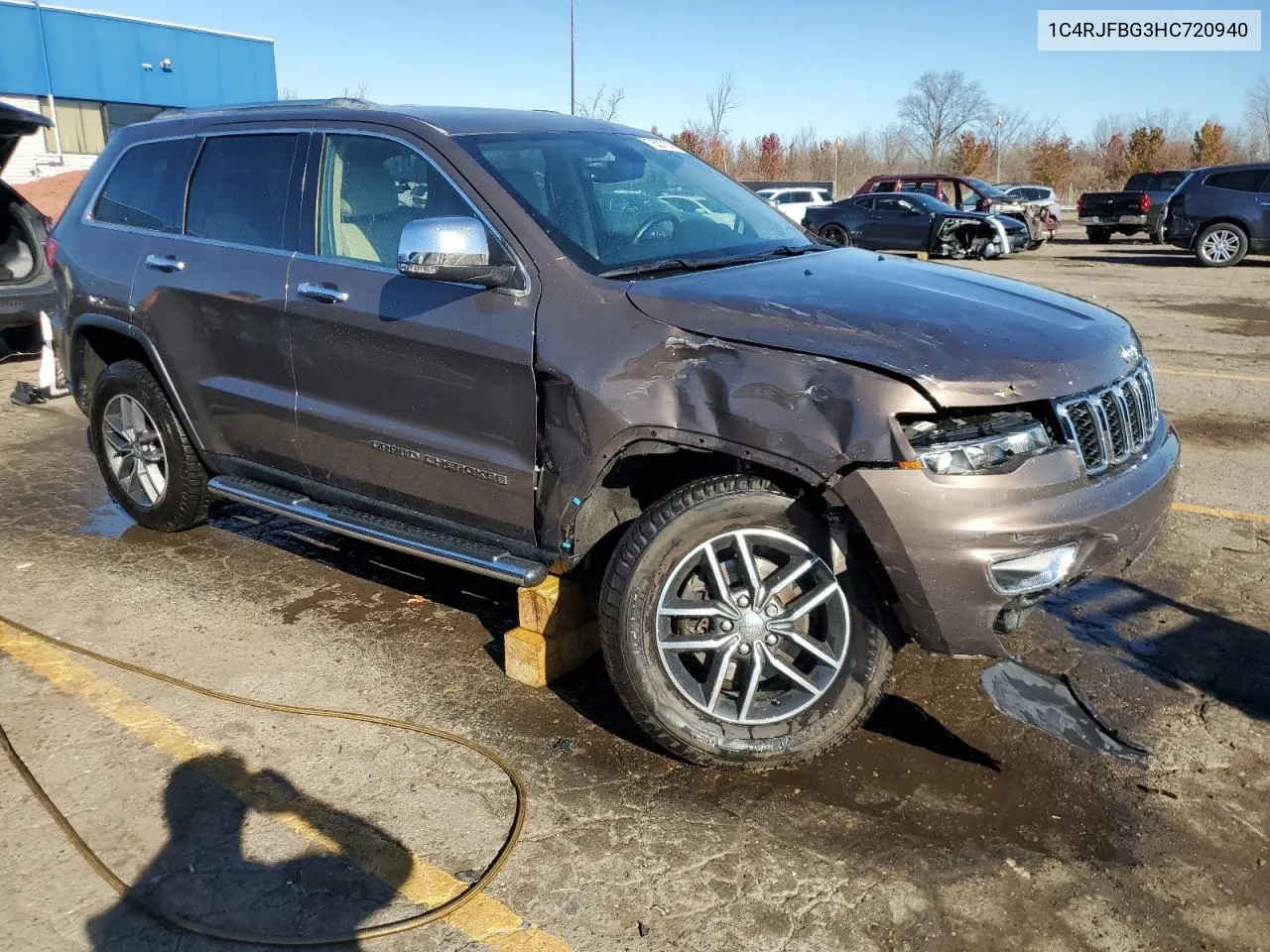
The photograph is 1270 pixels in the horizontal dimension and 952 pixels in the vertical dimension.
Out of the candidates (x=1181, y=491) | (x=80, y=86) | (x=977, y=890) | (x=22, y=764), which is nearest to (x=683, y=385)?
(x=977, y=890)

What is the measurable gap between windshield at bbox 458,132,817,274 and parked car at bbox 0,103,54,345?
6.75 metres

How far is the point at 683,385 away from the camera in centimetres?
310

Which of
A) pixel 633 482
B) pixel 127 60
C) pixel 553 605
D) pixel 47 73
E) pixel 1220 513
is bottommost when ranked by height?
pixel 1220 513

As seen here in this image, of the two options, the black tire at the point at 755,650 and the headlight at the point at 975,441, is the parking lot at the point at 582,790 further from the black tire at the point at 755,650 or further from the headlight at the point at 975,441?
the headlight at the point at 975,441

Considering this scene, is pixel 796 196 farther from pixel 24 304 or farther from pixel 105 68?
pixel 105 68

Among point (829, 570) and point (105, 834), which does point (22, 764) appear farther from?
point (829, 570)

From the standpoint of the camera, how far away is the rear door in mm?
4207

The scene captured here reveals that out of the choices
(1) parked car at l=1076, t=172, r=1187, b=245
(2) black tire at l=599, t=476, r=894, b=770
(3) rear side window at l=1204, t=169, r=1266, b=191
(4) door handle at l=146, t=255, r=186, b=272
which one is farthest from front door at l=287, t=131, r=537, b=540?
(1) parked car at l=1076, t=172, r=1187, b=245

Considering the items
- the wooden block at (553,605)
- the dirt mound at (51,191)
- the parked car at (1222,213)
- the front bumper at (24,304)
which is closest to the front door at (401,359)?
the wooden block at (553,605)

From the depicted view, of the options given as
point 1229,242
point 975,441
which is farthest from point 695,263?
point 1229,242

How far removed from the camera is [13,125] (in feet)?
25.7

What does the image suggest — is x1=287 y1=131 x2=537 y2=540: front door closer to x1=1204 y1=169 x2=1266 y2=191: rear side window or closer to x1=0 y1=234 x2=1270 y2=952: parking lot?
x1=0 y1=234 x2=1270 y2=952: parking lot

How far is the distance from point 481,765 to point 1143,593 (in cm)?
299

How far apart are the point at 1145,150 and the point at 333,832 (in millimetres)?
58679
